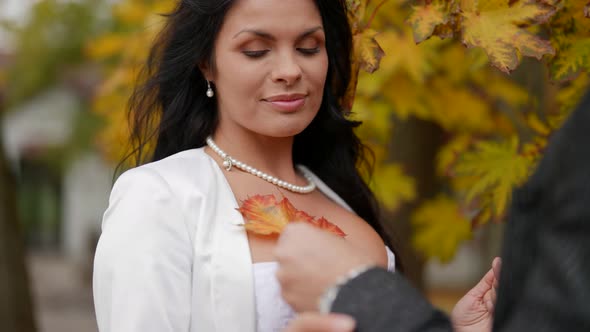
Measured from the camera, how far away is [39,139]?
13734 millimetres

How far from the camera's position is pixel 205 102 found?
1.97 meters

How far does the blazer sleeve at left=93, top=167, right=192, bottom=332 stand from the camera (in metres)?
1.49

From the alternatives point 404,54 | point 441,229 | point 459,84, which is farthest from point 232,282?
point 459,84

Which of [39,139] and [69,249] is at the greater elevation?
[39,139]

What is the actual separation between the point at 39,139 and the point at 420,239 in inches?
448

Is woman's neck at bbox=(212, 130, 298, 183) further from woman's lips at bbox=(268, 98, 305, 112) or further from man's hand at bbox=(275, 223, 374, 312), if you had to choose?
man's hand at bbox=(275, 223, 374, 312)

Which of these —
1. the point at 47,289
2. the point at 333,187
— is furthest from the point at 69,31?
the point at 333,187

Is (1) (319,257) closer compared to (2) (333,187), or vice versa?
(1) (319,257)

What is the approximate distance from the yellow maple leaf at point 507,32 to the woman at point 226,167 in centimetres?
33

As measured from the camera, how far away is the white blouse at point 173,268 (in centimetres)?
150

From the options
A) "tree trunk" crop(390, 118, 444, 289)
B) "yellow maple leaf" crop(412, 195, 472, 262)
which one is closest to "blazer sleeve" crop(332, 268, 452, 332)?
"yellow maple leaf" crop(412, 195, 472, 262)

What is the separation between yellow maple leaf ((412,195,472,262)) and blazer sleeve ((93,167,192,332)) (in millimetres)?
1869

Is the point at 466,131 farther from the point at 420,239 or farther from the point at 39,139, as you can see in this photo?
the point at 39,139

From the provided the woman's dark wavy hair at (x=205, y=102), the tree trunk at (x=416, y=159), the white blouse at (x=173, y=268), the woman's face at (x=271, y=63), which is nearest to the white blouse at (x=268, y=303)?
the white blouse at (x=173, y=268)
